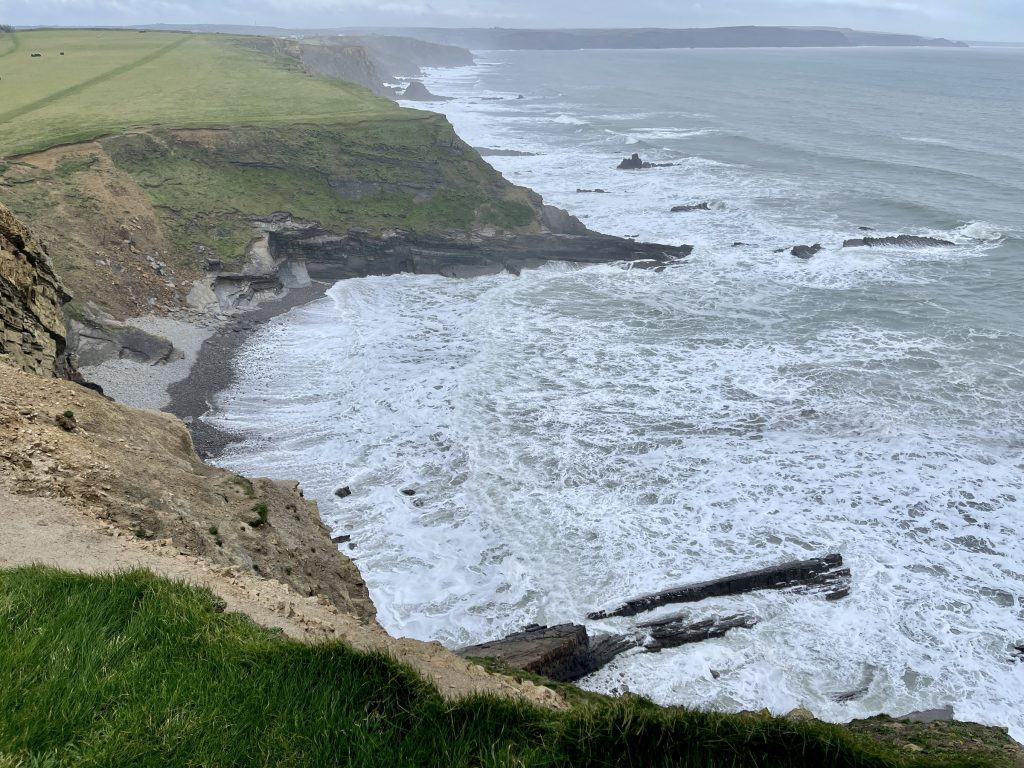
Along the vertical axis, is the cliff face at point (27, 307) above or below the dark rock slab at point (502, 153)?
above

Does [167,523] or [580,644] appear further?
[580,644]

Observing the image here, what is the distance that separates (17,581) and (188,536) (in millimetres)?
4372

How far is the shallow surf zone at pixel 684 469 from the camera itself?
1556 cm

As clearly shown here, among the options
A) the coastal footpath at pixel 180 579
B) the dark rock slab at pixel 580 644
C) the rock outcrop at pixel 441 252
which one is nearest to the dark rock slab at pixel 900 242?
the rock outcrop at pixel 441 252

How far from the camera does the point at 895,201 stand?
52.1m

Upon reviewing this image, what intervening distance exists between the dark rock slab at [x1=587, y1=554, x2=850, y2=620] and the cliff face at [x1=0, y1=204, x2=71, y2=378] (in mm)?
13672

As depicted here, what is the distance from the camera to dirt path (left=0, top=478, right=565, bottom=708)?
312 inches

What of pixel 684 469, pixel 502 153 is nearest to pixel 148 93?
pixel 502 153

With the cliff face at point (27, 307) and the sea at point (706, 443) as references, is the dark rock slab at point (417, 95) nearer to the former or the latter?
the sea at point (706, 443)

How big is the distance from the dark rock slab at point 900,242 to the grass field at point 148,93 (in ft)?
101

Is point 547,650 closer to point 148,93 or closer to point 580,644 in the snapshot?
point 580,644

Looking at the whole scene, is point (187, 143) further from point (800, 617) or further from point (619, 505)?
point (800, 617)

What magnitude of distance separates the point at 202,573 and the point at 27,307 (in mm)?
10775

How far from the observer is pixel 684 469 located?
21641 millimetres
